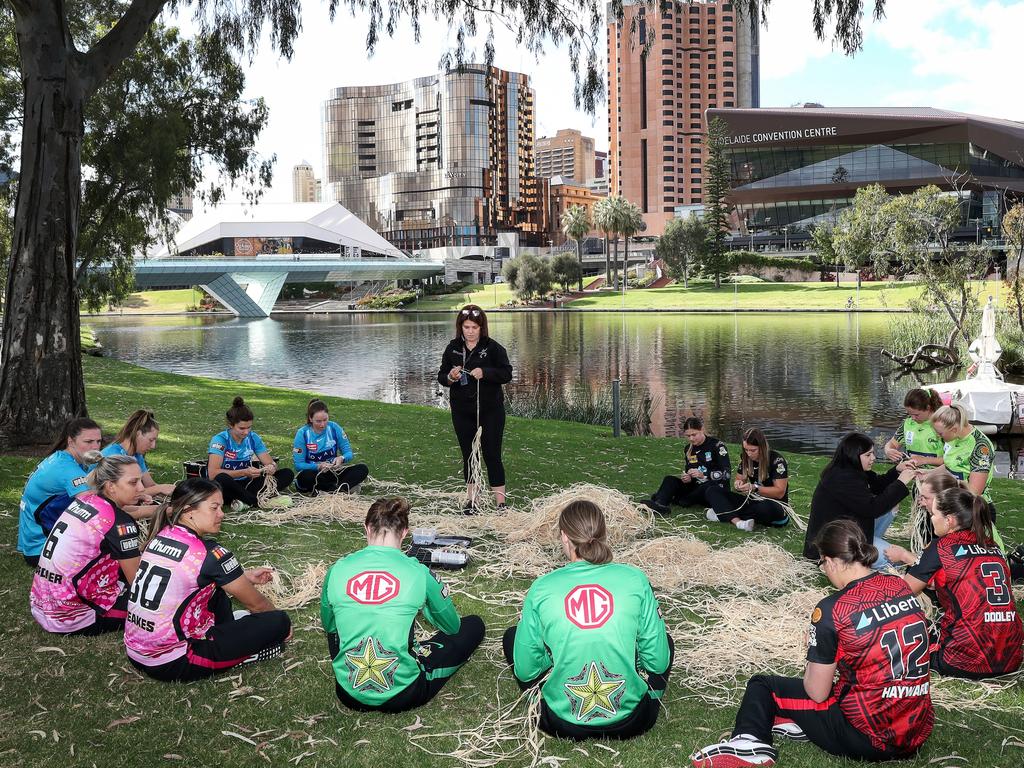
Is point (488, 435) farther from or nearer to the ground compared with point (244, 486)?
farther from the ground

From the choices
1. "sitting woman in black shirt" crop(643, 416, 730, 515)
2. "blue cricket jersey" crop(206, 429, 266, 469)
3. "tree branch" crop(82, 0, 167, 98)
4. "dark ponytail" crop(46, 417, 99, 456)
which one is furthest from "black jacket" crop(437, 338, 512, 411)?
"tree branch" crop(82, 0, 167, 98)

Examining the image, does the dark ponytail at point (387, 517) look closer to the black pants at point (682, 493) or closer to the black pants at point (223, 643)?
the black pants at point (223, 643)

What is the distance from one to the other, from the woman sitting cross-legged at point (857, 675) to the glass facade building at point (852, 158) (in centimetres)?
9845

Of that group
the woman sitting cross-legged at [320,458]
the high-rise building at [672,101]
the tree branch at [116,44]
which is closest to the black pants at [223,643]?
the woman sitting cross-legged at [320,458]

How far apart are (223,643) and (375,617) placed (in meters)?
1.25

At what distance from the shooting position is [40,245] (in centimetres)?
1048

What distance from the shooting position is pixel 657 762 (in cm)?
381

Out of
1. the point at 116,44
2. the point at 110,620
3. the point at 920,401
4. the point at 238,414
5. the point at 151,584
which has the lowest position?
the point at 110,620

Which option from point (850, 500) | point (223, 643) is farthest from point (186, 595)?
point (850, 500)

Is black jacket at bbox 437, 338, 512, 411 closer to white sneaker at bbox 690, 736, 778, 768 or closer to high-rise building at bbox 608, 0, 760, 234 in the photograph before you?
white sneaker at bbox 690, 736, 778, 768

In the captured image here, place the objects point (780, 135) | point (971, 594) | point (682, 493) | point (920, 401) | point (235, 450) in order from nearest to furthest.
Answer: point (971, 594) → point (920, 401) → point (235, 450) → point (682, 493) → point (780, 135)

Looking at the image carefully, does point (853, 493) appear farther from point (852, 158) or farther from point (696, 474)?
point (852, 158)

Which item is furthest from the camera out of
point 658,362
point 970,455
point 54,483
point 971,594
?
point 658,362

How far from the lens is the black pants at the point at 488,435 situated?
8719 mm
